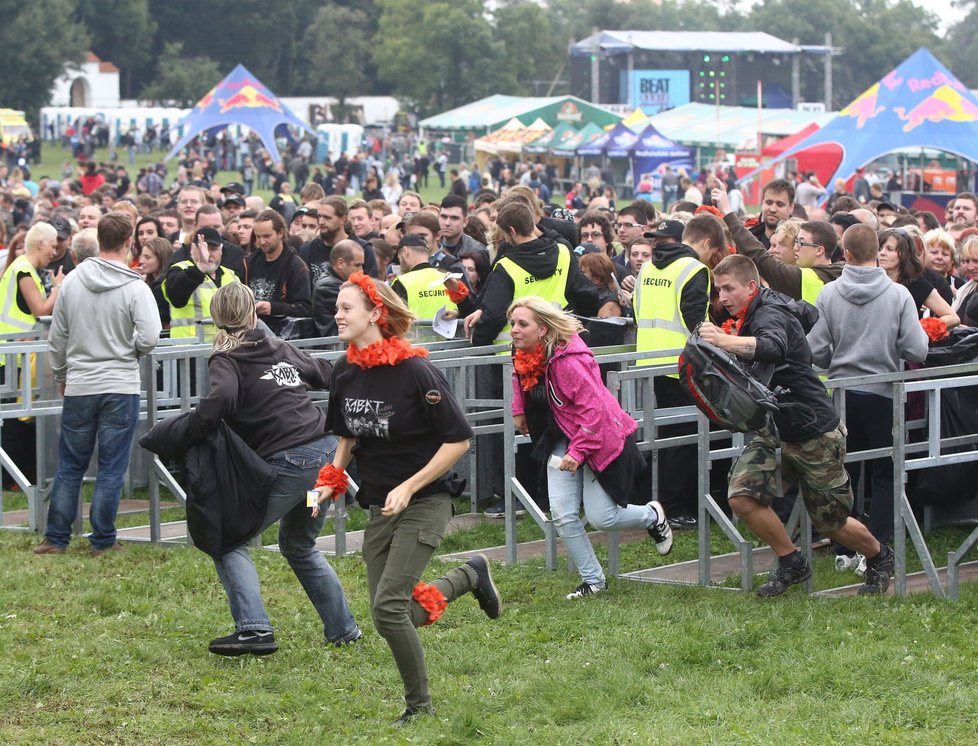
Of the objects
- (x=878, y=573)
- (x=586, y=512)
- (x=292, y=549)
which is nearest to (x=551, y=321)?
(x=586, y=512)

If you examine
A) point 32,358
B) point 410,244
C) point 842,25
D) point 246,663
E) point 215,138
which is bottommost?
point 246,663

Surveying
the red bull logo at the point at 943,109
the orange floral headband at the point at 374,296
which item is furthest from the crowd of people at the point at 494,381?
→ the red bull logo at the point at 943,109

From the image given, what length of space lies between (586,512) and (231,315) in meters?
2.11

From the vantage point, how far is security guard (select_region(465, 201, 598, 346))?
31.9 feet

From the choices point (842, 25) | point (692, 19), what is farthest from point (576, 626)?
point (692, 19)

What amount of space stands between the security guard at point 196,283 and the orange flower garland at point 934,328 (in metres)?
4.73

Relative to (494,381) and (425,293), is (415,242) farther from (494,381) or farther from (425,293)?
(494,381)

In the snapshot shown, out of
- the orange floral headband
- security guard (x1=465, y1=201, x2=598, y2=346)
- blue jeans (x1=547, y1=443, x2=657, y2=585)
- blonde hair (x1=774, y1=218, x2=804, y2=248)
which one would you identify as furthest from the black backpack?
blonde hair (x1=774, y1=218, x2=804, y2=248)

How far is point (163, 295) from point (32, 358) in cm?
124

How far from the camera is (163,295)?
11555 millimetres

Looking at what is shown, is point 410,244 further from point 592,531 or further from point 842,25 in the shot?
point 842,25

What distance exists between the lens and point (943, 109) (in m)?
23.9

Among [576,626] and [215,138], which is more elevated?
[215,138]

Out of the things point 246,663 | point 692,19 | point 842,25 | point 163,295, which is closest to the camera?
point 246,663
